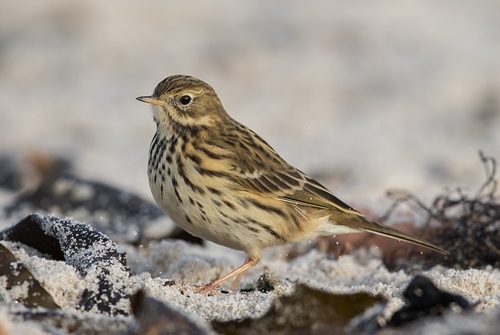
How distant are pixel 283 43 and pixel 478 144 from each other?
11.5ft

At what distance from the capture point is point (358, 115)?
10.2 meters

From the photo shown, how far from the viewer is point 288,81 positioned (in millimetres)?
11156

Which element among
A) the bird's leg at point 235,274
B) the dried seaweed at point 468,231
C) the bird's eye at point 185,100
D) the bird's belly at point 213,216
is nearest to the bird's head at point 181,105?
the bird's eye at point 185,100

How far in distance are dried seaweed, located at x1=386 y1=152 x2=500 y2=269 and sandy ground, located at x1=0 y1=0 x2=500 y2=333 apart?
678mm

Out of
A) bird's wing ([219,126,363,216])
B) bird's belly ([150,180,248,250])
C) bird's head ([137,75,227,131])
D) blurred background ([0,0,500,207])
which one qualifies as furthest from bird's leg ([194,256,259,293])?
blurred background ([0,0,500,207])

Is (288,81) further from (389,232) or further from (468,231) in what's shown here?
(468,231)

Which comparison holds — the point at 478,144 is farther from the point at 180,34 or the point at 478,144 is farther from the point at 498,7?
the point at 180,34

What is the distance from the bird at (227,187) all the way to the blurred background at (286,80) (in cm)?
157

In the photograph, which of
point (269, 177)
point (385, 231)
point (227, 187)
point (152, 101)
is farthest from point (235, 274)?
point (152, 101)

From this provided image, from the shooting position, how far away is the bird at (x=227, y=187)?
5.72 meters

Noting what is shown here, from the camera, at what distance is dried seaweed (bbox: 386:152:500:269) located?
610 cm

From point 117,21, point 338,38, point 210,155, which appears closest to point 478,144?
point 338,38

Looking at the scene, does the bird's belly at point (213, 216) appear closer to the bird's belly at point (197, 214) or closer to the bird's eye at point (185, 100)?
the bird's belly at point (197, 214)

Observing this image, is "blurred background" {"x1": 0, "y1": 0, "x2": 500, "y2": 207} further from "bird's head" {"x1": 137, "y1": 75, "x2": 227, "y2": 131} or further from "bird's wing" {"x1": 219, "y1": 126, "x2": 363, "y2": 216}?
"bird's head" {"x1": 137, "y1": 75, "x2": 227, "y2": 131}
